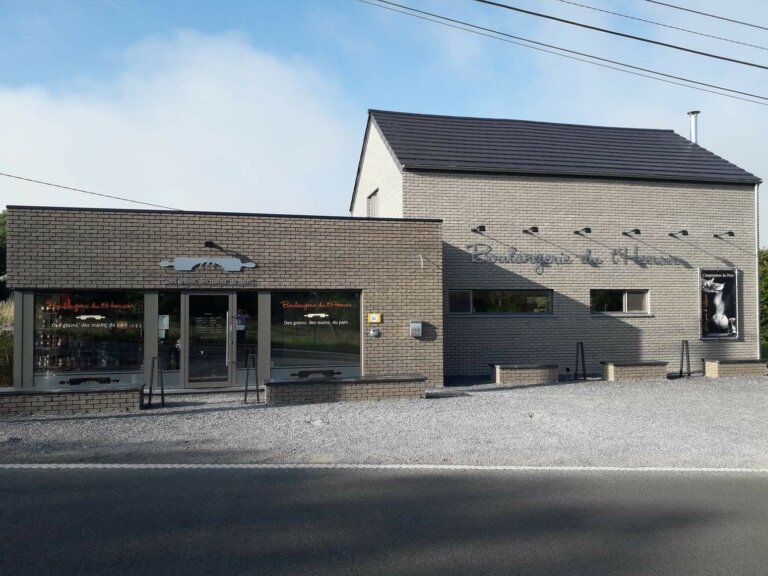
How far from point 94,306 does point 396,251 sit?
628 centimetres

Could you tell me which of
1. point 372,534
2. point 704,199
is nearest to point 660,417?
point 372,534

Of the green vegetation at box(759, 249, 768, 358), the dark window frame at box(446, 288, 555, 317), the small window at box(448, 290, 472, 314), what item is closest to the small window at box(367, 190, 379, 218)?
the small window at box(448, 290, 472, 314)

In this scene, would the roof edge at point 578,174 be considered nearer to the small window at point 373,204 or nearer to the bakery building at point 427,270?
the bakery building at point 427,270

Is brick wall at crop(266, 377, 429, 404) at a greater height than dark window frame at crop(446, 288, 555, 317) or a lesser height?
lesser

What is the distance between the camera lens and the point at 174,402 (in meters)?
13.2

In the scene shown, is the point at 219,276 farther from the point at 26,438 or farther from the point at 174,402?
the point at 26,438

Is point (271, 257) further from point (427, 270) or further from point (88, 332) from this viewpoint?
point (88, 332)

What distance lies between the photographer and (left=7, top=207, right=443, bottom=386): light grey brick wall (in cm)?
1420

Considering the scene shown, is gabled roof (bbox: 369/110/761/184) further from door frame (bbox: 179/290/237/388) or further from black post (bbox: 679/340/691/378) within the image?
door frame (bbox: 179/290/237/388)

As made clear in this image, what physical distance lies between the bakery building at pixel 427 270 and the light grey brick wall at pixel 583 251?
5cm

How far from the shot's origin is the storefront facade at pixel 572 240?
1864cm

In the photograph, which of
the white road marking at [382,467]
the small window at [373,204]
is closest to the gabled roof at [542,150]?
the small window at [373,204]

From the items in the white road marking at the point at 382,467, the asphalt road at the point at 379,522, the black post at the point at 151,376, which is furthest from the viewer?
the black post at the point at 151,376

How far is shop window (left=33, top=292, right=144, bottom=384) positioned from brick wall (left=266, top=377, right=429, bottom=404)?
3457mm
